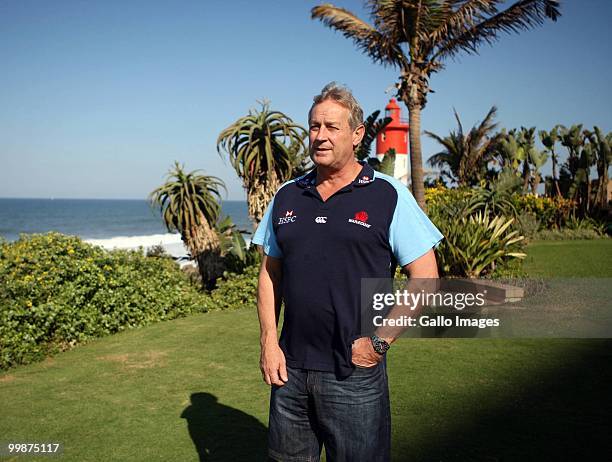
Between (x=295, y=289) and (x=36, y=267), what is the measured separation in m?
5.93

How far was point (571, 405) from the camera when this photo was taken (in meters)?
4.47

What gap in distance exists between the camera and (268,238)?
272 centimetres

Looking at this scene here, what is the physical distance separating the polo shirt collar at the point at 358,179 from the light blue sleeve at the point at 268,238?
193mm

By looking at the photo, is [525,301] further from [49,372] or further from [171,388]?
[49,372]

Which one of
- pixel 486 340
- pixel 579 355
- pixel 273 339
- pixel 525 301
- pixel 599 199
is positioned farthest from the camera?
pixel 599 199

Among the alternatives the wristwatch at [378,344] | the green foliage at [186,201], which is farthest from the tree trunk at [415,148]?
the wristwatch at [378,344]

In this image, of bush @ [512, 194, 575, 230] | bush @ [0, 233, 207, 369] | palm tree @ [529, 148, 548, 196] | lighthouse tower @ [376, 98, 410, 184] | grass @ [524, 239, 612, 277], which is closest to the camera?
bush @ [0, 233, 207, 369]

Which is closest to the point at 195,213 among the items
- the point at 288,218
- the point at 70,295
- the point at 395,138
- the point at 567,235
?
the point at 70,295

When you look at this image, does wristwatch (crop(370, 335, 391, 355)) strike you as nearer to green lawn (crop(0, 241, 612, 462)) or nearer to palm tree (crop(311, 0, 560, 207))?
green lawn (crop(0, 241, 612, 462))

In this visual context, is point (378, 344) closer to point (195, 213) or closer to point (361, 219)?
point (361, 219)

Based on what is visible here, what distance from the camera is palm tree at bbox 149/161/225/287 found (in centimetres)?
1077

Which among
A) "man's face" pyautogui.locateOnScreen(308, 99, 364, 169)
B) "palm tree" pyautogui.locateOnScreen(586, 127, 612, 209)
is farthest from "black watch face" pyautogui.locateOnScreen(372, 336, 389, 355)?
"palm tree" pyautogui.locateOnScreen(586, 127, 612, 209)

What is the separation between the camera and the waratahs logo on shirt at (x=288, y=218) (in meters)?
2.50

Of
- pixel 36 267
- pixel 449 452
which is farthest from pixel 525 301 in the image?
pixel 36 267
